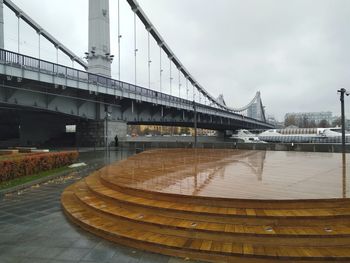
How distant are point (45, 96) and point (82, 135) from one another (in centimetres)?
987

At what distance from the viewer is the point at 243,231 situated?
4.82 m

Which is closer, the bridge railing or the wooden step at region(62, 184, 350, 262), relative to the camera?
the wooden step at region(62, 184, 350, 262)

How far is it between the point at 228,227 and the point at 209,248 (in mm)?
657

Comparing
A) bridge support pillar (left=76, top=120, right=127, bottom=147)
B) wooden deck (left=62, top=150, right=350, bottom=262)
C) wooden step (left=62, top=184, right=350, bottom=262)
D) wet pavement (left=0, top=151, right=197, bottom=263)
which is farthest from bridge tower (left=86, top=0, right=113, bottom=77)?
wooden step (left=62, top=184, right=350, bottom=262)

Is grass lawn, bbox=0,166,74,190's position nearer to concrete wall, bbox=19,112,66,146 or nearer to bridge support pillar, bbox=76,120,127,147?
bridge support pillar, bbox=76,120,127,147

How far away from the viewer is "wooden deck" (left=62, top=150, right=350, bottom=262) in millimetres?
4438

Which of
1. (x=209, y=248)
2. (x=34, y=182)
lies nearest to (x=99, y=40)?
(x=34, y=182)

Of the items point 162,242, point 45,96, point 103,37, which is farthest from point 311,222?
point 103,37

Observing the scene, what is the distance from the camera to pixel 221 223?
525 centimetres

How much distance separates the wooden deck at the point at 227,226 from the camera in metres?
4.44

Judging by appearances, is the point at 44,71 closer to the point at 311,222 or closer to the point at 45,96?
the point at 45,96

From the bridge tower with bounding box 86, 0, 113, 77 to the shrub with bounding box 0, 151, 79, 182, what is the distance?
19.4m

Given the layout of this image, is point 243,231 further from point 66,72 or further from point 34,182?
point 66,72

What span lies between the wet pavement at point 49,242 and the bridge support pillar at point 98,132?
86.0 feet
